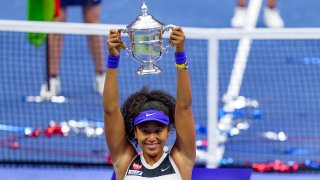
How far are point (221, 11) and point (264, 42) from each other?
2581mm

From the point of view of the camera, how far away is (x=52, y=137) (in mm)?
11539

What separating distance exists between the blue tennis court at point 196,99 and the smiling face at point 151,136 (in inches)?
136

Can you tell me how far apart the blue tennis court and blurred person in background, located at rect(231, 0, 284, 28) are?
2.60ft

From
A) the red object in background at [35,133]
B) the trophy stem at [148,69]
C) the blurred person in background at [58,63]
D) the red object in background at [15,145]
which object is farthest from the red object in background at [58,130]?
the trophy stem at [148,69]

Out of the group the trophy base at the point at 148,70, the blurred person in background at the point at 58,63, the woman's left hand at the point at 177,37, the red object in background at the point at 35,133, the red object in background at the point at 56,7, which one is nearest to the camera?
the woman's left hand at the point at 177,37

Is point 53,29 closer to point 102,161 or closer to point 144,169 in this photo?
point 102,161

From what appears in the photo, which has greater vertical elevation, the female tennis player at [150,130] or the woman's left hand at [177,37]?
the woman's left hand at [177,37]

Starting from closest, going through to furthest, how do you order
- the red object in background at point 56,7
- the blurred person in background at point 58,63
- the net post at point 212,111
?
the net post at point 212,111, the blurred person in background at point 58,63, the red object in background at point 56,7

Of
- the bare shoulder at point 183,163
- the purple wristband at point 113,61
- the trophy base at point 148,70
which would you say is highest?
the purple wristband at point 113,61

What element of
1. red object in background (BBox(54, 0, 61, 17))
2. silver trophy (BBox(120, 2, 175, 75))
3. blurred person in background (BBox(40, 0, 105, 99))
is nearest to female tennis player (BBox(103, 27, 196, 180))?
silver trophy (BBox(120, 2, 175, 75))

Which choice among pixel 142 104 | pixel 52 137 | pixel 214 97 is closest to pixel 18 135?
pixel 52 137

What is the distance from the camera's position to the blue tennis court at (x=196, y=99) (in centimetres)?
1126

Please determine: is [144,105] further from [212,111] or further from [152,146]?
[212,111]

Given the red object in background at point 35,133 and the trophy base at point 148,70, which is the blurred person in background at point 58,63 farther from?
the trophy base at point 148,70
